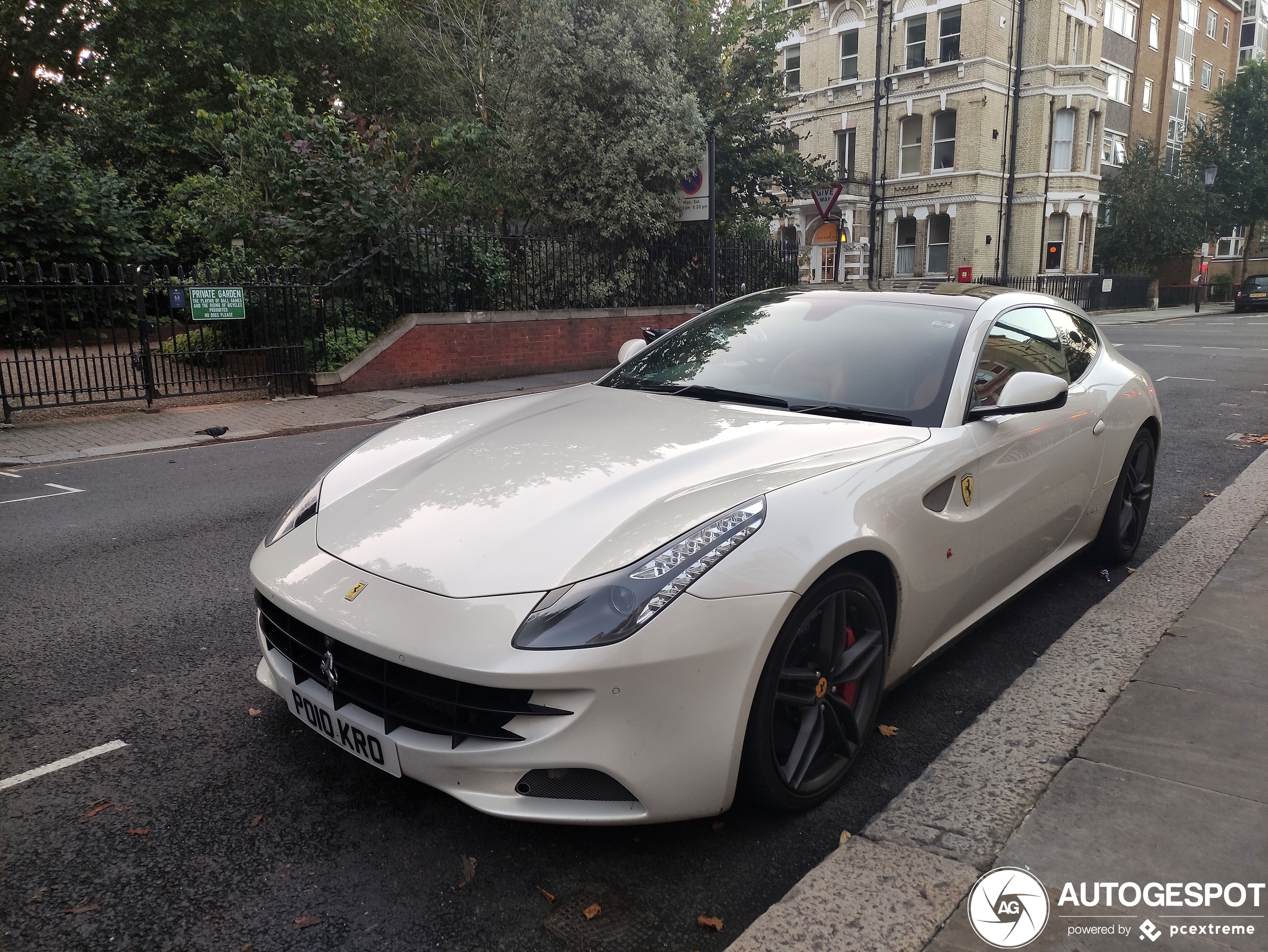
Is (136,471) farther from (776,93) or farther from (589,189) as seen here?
(776,93)

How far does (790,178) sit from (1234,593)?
1734 cm

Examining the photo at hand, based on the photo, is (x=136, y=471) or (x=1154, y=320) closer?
(x=136, y=471)

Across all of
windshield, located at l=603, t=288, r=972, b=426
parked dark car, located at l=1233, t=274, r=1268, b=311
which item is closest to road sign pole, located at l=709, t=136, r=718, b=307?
windshield, located at l=603, t=288, r=972, b=426

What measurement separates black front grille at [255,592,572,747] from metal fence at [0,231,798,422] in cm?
1007

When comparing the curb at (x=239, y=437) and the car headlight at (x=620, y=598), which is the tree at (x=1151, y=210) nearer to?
the curb at (x=239, y=437)

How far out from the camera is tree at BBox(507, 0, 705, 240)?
15953 mm

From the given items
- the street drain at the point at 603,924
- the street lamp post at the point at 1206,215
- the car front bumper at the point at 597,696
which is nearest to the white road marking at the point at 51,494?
the car front bumper at the point at 597,696

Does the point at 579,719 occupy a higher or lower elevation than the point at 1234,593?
higher

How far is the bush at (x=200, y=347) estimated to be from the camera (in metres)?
13.1

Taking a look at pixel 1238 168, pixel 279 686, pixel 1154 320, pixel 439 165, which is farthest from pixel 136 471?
pixel 1238 168

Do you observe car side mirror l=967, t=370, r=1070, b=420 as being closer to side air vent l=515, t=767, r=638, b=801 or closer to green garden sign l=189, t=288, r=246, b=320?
side air vent l=515, t=767, r=638, b=801

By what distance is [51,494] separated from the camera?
740cm

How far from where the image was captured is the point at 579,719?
7.32ft

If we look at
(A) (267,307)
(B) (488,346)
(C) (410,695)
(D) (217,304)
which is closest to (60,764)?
(C) (410,695)
